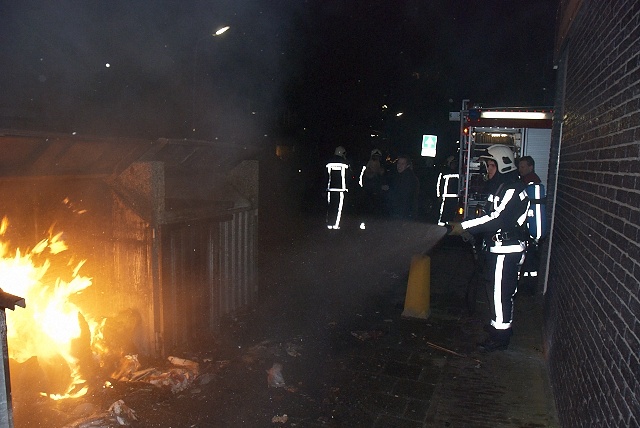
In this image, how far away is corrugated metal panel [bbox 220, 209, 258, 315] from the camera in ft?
19.4

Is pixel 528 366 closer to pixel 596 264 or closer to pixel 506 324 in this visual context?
pixel 506 324

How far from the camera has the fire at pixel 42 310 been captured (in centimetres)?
415

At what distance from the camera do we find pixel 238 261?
6.20 meters

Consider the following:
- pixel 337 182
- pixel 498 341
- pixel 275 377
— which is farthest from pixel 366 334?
pixel 337 182

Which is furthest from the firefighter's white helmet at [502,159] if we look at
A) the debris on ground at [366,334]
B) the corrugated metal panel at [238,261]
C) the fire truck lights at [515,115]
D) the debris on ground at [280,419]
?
the fire truck lights at [515,115]

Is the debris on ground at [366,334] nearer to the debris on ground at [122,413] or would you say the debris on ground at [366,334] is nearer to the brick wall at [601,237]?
the brick wall at [601,237]

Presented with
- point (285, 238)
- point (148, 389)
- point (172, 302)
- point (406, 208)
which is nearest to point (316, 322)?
point (172, 302)

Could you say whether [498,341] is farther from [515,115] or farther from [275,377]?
[515,115]

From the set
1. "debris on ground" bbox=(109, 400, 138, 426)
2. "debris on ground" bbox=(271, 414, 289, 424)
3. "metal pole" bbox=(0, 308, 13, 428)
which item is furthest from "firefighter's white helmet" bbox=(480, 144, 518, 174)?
"metal pole" bbox=(0, 308, 13, 428)

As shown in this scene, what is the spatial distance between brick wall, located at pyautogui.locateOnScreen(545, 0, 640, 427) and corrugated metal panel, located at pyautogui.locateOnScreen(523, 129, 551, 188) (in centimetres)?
641

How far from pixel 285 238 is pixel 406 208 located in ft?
12.6

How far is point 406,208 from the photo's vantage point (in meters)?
9.65

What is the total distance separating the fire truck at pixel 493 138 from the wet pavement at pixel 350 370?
3.94m

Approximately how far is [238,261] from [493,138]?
7.88 m
